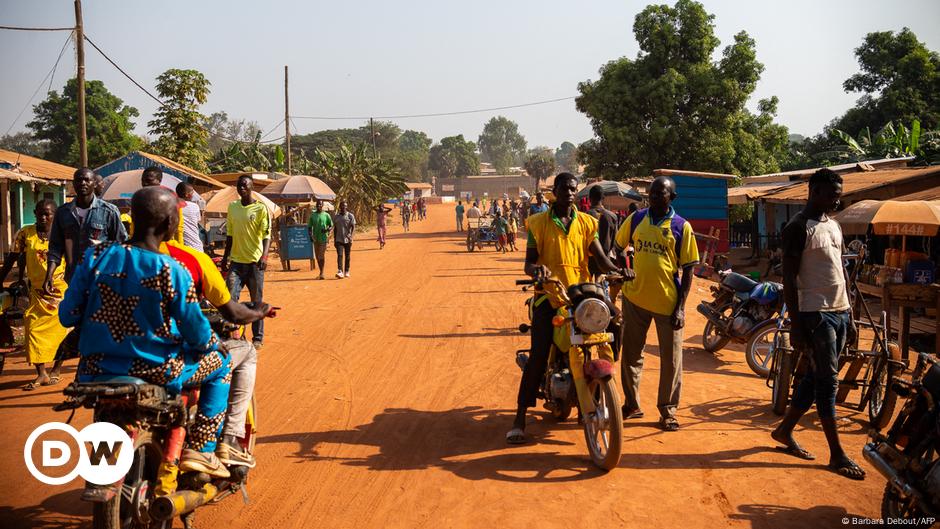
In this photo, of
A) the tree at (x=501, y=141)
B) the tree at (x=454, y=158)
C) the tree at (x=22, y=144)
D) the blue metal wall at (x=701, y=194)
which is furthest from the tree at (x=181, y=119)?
the tree at (x=501, y=141)

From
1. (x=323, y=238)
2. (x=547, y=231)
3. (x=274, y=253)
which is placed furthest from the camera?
(x=274, y=253)

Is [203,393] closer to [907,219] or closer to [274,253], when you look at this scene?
[907,219]

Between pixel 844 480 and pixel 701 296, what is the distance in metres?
10.1

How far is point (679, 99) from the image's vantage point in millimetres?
27891

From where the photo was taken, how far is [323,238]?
1825 cm

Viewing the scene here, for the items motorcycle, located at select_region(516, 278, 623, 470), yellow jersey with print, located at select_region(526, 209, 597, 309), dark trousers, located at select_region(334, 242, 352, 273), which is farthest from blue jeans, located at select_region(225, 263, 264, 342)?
dark trousers, located at select_region(334, 242, 352, 273)

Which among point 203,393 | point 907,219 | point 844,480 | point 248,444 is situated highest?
point 907,219

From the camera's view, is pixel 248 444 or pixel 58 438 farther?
pixel 58 438

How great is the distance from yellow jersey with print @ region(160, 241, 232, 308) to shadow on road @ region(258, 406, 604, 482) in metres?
1.93

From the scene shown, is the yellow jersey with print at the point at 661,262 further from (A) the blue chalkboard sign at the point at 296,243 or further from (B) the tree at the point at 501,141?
(B) the tree at the point at 501,141

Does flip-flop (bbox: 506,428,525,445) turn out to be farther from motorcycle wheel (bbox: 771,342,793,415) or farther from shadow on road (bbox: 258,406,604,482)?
motorcycle wheel (bbox: 771,342,793,415)

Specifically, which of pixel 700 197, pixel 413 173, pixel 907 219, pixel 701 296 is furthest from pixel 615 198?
pixel 413 173

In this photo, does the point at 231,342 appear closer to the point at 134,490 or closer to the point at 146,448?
the point at 146,448

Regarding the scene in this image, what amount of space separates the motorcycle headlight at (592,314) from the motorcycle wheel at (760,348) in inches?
151
